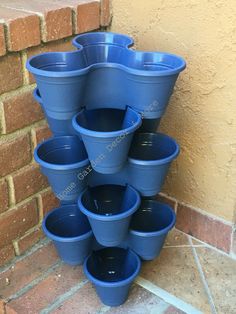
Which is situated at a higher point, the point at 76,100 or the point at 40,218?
the point at 76,100

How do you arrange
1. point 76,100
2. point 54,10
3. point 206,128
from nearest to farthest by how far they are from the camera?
point 76,100 → point 54,10 → point 206,128

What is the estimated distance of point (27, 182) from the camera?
125 cm

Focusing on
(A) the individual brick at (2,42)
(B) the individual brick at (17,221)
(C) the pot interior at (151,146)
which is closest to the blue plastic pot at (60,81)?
(A) the individual brick at (2,42)

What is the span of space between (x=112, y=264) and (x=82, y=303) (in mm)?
144

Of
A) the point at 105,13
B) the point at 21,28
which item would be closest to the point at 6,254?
the point at 21,28

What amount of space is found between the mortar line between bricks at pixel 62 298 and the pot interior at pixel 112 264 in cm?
5

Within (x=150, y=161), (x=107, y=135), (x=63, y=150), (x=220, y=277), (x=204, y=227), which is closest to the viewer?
(x=107, y=135)

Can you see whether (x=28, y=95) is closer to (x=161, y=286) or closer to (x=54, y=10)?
(x=54, y=10)

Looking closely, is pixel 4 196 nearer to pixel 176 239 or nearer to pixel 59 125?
pixel 59 125

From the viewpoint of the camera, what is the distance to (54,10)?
1.12 m

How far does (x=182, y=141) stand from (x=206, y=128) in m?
0.09

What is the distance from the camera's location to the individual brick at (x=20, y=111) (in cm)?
113

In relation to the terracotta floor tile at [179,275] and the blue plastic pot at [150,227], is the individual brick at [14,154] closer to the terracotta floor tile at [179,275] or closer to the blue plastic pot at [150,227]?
the blue plastic pot at [150,227]

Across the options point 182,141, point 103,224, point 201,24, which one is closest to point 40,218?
point 103,224
